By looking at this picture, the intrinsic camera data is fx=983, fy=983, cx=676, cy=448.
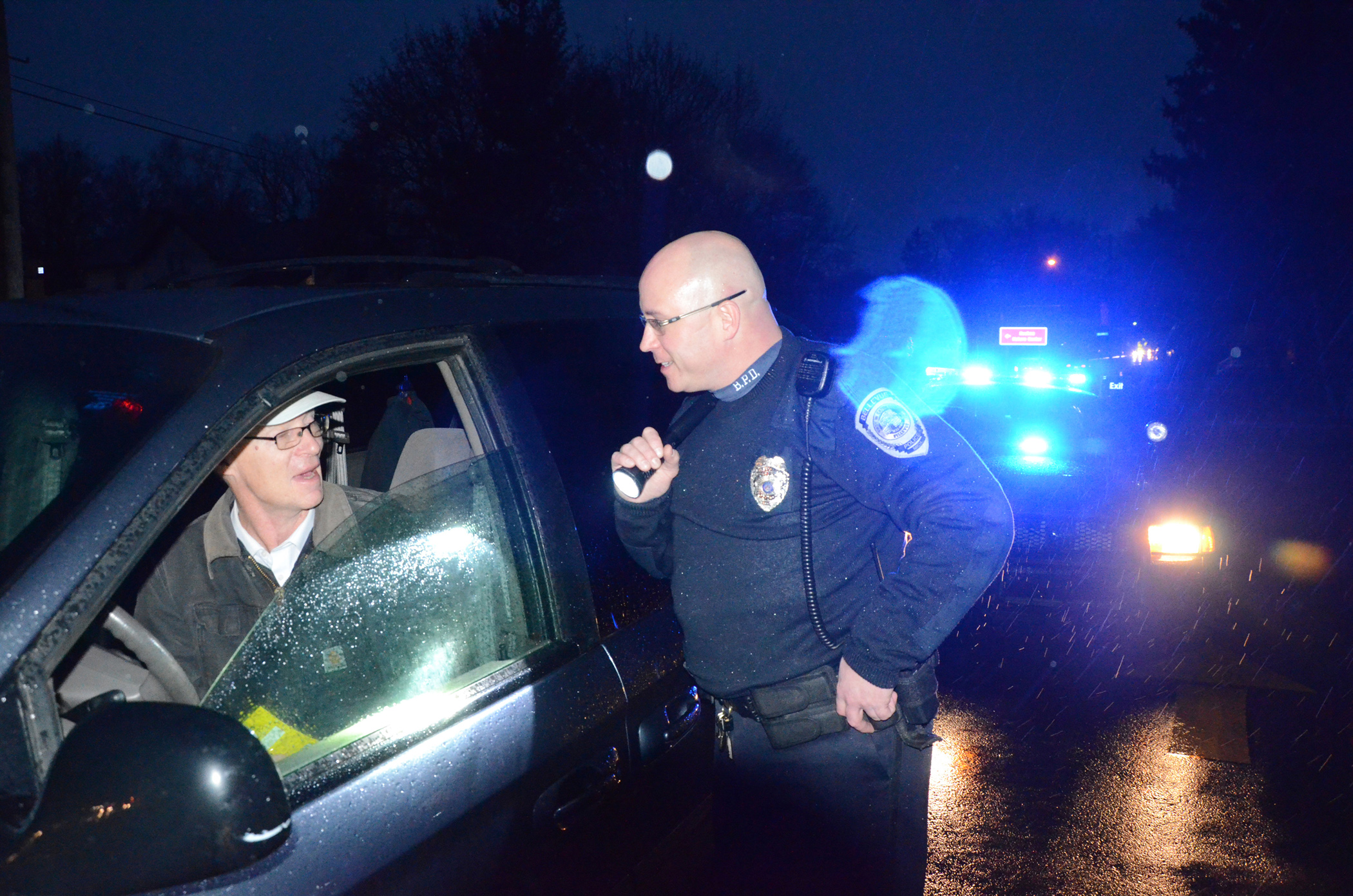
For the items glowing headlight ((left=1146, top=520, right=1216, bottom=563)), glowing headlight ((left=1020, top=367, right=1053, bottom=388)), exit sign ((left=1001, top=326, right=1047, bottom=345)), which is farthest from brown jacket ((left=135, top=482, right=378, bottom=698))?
exit sign ((left=1001, top=326, right=1047, bottom=345))

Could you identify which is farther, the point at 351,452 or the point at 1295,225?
the point at 1295,225

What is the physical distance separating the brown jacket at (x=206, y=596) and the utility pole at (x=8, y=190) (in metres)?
9.67

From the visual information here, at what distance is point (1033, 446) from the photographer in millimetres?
6754

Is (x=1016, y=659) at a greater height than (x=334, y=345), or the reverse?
(x=334, y=345)

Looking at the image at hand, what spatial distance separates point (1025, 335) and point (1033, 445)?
13.4m

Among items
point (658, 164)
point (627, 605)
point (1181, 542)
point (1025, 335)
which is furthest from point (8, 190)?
point (658, 164)

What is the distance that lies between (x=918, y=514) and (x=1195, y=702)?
10.9 feet

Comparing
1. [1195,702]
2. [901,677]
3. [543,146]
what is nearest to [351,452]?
[901,677]

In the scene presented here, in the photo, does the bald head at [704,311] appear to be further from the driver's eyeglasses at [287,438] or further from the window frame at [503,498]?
the driver's eyeglasses at [287,438]

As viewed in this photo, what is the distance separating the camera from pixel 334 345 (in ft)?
5.45

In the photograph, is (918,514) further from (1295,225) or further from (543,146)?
(1295,225)

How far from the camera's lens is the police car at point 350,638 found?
3.73 ft

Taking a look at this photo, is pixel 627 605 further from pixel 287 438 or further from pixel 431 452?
pixel 287 438

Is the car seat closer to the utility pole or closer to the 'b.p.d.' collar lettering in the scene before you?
the 'b.p.d.' collar lettering
